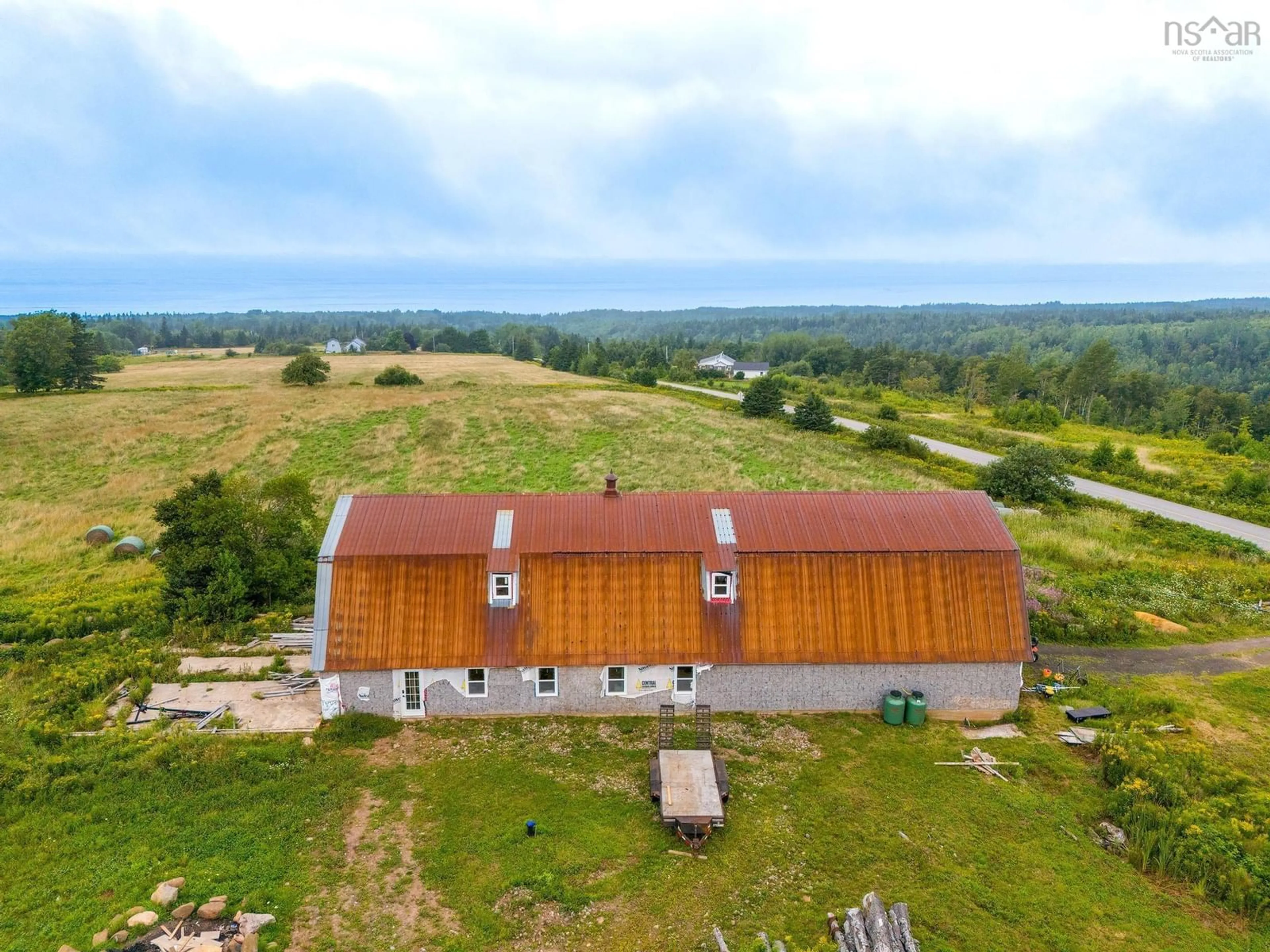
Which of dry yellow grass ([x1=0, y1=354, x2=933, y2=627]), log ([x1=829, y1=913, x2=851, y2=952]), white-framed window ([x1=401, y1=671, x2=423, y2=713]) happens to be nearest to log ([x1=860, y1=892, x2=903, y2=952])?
log ([x1=829, y1=913, x2=851, y2=952])

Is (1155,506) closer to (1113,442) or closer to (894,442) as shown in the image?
(894,442)

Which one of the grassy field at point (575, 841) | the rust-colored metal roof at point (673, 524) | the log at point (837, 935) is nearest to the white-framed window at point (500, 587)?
the rust-colored metal roof at point (673, 524)

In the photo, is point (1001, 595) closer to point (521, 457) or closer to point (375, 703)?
point (375, 703)

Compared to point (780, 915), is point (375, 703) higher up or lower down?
higher up

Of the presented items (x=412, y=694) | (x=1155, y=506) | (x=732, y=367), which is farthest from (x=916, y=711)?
(x=732, y=367)

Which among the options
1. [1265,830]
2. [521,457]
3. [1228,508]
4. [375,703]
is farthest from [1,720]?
[1228,508]

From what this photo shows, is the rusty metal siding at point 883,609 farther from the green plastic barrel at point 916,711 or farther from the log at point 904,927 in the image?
the log at point 904,927
